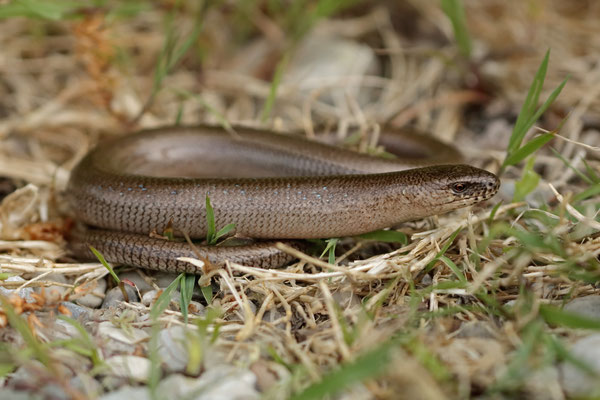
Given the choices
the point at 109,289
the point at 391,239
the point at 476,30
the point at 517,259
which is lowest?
the point at 109,289

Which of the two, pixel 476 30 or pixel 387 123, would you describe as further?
pixel 476 30

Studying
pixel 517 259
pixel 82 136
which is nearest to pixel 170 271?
pixel 517 259

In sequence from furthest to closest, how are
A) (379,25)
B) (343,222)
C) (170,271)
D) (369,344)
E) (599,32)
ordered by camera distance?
1. (379,25)
2. (599,32)
3. (343,222)
4. (170,271)
5. (369,344)

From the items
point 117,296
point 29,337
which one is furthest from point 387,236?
point 29,337

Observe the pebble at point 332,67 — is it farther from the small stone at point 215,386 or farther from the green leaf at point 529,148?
the small stone at point 215,386

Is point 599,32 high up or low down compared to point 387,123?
up

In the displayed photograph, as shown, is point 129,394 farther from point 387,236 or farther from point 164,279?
point 387,236

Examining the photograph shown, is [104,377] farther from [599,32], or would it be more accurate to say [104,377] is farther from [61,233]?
[599,32]
